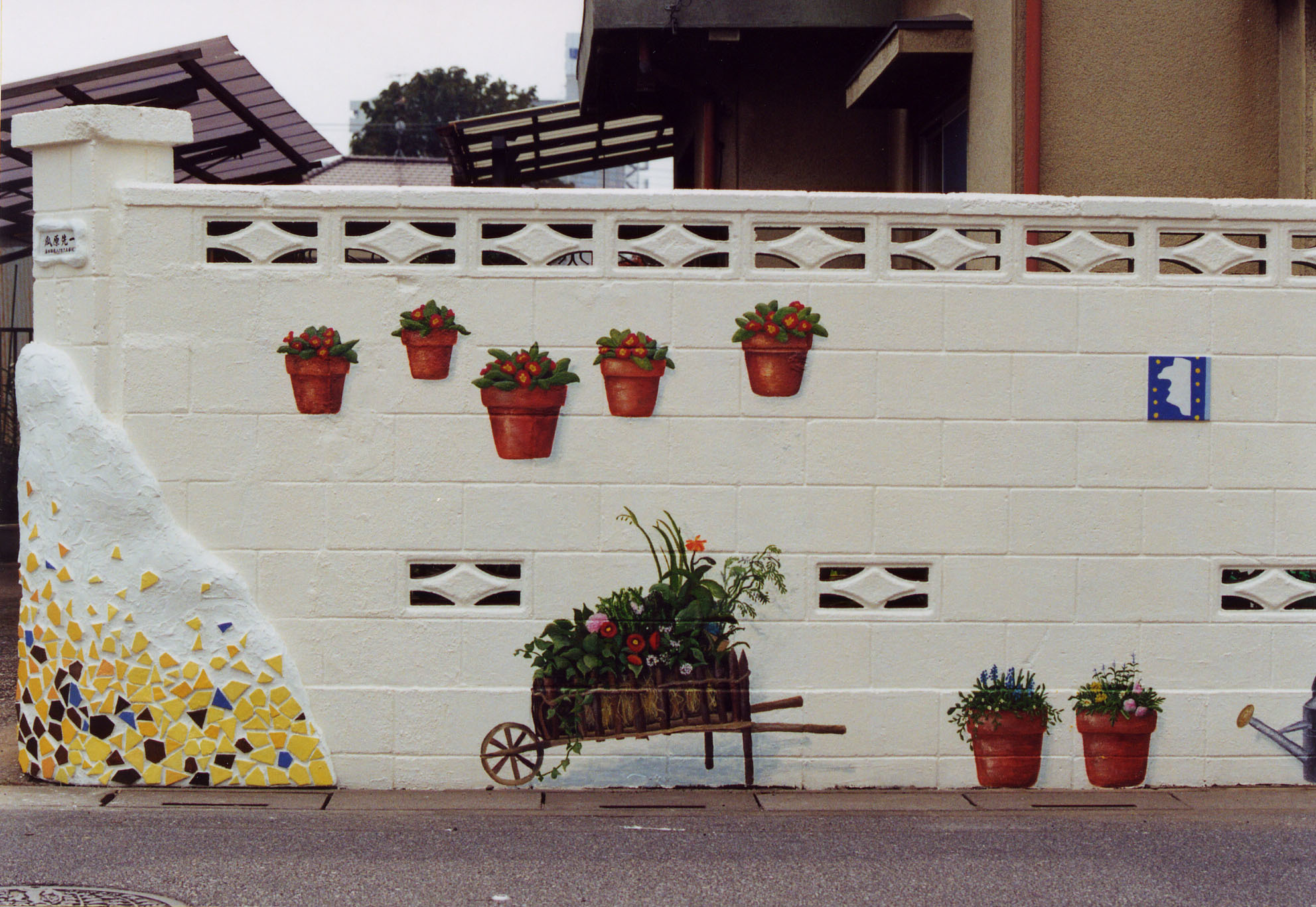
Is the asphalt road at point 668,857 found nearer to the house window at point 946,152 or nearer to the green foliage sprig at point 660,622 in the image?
the green foliage sprig at point 660,622

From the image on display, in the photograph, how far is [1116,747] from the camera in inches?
217

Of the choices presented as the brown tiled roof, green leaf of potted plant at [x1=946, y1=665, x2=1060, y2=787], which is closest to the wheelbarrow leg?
green leaf of potted plant at [x1=946, y1=665, x2=1060, y2=787]

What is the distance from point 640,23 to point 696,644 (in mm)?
5259

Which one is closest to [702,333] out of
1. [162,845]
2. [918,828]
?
[918,828]

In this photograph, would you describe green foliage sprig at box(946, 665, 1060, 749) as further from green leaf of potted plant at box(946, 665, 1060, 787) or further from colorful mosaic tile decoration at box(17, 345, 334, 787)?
colorful mosaic tile decoration at box(17, 345, 334, 787)

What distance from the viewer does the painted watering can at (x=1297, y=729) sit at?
Answer: 5.58 metres

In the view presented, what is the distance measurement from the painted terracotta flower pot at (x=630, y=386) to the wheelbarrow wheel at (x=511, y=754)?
54.5 inches

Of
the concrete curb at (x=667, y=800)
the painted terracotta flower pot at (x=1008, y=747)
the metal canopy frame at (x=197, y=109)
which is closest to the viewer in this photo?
the concrete curb at (x=667, y=800)

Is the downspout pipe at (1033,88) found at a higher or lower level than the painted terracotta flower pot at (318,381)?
higher

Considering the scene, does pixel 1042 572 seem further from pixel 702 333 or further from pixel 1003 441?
pixel 702 333

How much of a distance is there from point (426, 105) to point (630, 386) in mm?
45880

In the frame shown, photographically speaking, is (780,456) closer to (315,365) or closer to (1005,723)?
(1005,723)

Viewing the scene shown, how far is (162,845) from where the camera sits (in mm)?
4684

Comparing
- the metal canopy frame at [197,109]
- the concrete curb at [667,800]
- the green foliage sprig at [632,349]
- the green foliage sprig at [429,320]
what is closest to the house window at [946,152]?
the green foliage sprig at [632,349]
